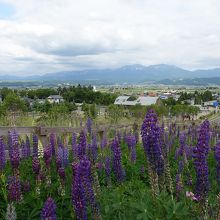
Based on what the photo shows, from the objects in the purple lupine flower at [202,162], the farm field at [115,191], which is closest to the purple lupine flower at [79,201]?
the farm field at [115,191]

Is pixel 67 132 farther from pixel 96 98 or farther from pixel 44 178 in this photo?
pixel 96 98

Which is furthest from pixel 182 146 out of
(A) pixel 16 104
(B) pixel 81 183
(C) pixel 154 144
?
(A) pixel 16 104

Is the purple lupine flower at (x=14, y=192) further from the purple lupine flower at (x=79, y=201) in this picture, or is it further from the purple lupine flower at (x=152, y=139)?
the purple lupine flower at (x=152, y=139)

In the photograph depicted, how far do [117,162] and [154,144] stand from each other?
62.9 inches

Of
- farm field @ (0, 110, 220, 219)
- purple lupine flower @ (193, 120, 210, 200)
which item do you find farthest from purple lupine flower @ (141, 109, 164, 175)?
purple lupine flower @ (193, 120, 210, 200)

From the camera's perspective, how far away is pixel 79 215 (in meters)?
3.65

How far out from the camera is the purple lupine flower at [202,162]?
409 centimetres

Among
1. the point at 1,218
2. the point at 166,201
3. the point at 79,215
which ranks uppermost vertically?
the point at 79,215

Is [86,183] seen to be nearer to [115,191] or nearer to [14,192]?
[14,192]

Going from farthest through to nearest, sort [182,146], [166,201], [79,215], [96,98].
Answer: [96,98] → [182,146] → [166,201] → [79,215]

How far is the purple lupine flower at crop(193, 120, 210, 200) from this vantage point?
4094 millimetres

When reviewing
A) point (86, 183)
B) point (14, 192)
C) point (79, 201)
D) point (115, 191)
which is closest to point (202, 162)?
point (86, 183)

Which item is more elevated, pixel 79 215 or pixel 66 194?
pixel 79 215

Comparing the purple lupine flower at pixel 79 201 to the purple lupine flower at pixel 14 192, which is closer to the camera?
the purple lupine flower at pixel 79 201
